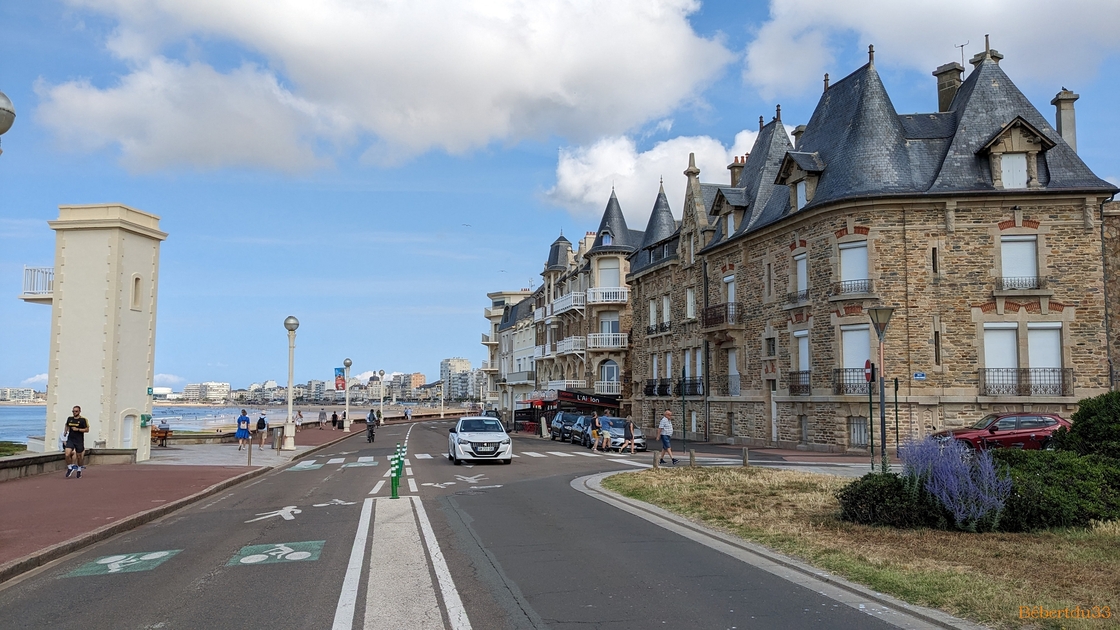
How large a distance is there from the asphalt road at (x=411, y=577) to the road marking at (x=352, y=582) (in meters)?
0.02

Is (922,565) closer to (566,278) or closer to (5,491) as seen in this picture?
(5,491)

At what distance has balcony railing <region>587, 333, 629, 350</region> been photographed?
52.7 m

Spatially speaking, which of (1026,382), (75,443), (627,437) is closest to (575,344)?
(627,437)

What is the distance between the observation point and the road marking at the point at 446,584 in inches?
261

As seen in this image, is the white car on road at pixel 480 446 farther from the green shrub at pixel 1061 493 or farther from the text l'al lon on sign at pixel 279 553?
the green shrub at pixel 1061 493

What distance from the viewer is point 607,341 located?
173ft

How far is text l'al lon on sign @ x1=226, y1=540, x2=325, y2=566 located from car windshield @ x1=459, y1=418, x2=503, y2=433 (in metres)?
14.6

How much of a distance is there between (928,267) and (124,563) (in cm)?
2642

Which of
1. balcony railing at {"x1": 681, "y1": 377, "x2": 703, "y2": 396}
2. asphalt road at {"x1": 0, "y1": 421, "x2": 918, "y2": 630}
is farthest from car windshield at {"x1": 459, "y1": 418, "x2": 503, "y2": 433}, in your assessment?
balcony railing at {"x1": 681, "y1": 377, "x2": 703, "y2": 396}

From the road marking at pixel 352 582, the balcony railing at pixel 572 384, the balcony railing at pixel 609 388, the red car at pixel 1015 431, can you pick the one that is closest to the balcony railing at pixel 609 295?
the balcony railing at pixel 609 388

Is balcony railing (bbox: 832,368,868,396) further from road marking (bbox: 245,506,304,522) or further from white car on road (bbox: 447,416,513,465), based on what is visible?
road marking (bbox: 245,506,304,522)

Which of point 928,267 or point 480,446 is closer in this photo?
point 480,446

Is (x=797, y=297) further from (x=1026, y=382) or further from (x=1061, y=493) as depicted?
(x=1061, y=493)

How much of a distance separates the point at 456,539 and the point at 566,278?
51238 mm
